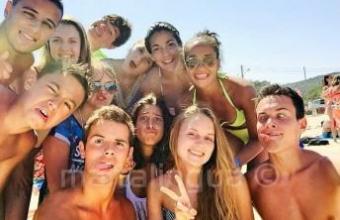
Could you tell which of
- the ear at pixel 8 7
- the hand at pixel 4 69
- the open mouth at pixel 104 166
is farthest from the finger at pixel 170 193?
the ear at pixel 8 7

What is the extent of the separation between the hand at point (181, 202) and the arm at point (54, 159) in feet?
3.06

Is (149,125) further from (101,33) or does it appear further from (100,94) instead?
(101,33)

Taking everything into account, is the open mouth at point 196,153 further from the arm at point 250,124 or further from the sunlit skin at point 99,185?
the arm at point 250,124

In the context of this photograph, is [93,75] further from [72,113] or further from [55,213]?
[55,213]

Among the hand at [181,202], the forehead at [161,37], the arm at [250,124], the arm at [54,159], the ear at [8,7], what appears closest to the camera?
the hand at [181,202]

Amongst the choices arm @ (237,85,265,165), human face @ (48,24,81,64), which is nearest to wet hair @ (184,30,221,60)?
arm @ (237,85,265,165)

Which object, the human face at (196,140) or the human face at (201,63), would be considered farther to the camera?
the human face at (201,63)

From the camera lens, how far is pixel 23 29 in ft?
12.3

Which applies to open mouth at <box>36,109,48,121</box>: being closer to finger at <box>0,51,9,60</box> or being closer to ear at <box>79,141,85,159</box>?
ear at <box>79,141,85,159</box>

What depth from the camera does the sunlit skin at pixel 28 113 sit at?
3424 millimetres

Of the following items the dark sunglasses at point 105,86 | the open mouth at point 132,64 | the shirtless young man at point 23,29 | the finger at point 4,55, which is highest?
the shirtless young man at point 23,29

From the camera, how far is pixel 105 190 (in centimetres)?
355


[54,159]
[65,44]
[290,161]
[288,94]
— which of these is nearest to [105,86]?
[65,44]

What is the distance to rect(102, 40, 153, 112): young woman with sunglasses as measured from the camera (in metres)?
4.98
